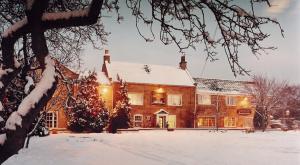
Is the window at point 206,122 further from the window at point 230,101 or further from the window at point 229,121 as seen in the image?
the window at point 230,101

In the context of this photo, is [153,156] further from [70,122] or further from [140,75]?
[140,75]

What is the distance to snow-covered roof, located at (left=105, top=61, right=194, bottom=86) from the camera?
3841 cm

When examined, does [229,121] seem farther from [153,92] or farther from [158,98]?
[153,92]

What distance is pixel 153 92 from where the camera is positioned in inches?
1547

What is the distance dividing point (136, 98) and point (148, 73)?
3.40 meters

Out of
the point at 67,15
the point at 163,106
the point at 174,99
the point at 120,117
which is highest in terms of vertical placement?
the point at 174,99

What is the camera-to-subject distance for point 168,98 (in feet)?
131

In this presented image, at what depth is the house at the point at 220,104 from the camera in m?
41.9

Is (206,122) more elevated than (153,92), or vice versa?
(153,92)

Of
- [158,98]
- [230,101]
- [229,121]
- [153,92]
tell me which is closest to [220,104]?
[230,101]

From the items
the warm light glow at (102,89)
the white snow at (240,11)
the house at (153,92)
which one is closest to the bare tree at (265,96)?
the house at (153,92)

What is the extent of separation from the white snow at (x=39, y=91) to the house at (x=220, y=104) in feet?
122

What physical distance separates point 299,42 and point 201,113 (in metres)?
34.5

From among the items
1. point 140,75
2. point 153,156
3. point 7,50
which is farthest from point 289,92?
point 7,50
